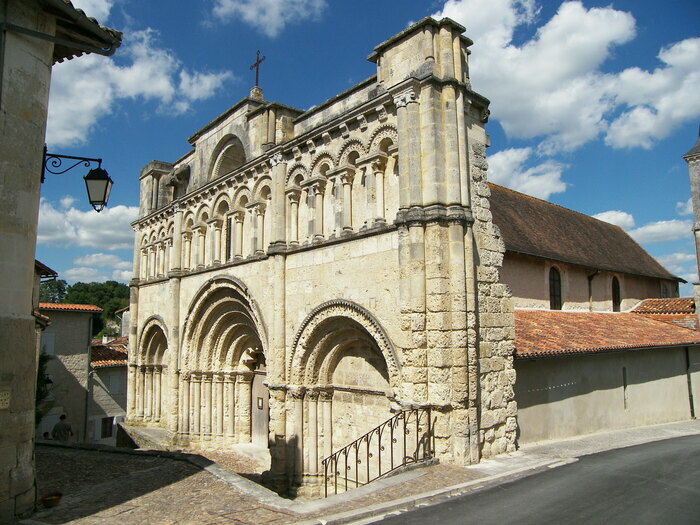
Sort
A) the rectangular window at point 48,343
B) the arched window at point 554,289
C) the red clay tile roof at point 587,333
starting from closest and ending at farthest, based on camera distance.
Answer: the red clay tile roof at point 587,333
the arched window at point 554,289
the rectangular window at point 48,343

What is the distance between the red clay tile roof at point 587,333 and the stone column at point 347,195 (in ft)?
14.4

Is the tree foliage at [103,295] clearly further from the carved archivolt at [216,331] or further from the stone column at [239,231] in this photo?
the stone column at [239,231]

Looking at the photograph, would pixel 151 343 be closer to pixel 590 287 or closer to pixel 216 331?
pixel 216 331

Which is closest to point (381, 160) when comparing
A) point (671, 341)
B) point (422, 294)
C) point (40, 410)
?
point (422, 294)

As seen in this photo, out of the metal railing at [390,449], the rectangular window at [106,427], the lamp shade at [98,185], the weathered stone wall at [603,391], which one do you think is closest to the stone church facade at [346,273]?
the metal railing at [390,449]

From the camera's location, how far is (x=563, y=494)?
24.0 ft

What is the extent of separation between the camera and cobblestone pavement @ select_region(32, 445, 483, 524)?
5972 mm

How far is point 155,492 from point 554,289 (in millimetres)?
13177

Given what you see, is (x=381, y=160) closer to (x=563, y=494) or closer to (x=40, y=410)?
(x=563, y=494)

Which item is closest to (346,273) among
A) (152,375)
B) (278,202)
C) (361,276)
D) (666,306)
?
(361,276)

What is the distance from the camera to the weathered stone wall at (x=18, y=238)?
5.66 metres

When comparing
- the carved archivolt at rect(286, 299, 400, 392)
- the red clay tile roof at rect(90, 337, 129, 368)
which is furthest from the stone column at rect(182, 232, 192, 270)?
the red clay tile roof at rect(90, 337, 129, 368)

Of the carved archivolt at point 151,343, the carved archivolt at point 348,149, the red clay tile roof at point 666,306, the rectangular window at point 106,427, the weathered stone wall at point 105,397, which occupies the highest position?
the carved archivolt at point 348,149

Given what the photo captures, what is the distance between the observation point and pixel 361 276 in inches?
422
